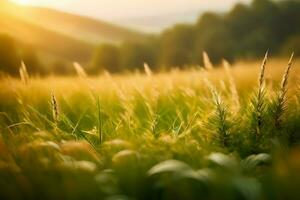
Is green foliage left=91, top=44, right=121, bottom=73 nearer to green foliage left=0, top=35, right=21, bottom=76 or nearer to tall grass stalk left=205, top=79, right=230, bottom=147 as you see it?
green foliage left=0, top=35, right=21, bottom=76

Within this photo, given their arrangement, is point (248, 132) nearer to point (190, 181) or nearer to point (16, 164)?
point (190, 181)

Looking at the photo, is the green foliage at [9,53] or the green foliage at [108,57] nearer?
the green foliage at [9,53]

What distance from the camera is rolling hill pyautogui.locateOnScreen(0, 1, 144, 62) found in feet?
76.7

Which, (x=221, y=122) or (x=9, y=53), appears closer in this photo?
(x=221, y=122)

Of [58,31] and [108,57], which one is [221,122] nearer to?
[108,57]

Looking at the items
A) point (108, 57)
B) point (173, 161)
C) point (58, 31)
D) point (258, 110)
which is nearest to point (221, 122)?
point (258, 110)

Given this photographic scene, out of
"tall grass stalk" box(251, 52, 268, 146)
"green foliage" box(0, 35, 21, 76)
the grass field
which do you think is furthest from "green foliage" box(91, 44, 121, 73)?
"tall grass stalk" box(251, 52, 268, 146)

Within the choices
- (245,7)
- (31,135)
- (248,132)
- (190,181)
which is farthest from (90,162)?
(245,7)

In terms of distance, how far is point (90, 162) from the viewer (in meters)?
2.27

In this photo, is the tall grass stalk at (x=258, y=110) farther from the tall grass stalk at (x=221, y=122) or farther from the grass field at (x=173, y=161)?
the tall grass stalk at (x=221, y=122)

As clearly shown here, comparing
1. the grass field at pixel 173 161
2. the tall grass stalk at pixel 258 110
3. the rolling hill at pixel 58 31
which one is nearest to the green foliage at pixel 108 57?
the rolling hill at pixel 58 31

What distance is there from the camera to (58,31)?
27594 millimetres

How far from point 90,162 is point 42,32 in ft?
81.7

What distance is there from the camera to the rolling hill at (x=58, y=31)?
23.4 m
